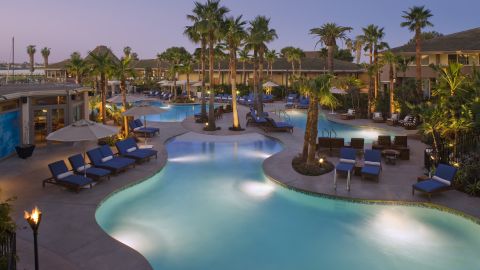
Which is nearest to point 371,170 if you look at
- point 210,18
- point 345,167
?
point 345,167

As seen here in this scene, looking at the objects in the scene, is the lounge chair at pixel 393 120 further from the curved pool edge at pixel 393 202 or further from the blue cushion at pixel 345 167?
the curved pool edge at pixel 393 202

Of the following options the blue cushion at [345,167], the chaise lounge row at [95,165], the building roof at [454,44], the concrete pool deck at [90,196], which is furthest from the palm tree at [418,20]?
the chaise lounge row at [95,165]

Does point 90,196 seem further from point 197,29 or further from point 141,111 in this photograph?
point 197,29

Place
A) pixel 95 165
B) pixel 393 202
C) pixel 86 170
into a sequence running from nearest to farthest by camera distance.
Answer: pixel 393 202
pixel 86 170
pixel 95 165

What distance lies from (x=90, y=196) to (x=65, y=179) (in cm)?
140

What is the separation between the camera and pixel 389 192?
14.1 metres

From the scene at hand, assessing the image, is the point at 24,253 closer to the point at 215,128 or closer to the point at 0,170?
the point at 0,170

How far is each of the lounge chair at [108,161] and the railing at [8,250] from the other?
27.6 feet

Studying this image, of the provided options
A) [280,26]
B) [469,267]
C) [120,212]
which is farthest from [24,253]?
[280,26]

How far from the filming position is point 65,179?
13.9 m

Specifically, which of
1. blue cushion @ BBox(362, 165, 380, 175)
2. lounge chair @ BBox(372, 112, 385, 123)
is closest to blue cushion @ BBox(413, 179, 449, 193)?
blue cushion @ BBox(362, 165, 380, 175)

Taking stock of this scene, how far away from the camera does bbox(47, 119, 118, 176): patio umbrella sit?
1486cm

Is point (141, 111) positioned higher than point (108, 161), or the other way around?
point (141, 111)

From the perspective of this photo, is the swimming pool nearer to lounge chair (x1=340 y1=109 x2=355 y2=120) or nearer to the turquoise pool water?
lounge chair (x1=340 y1=109 x2=355 y2=120)
